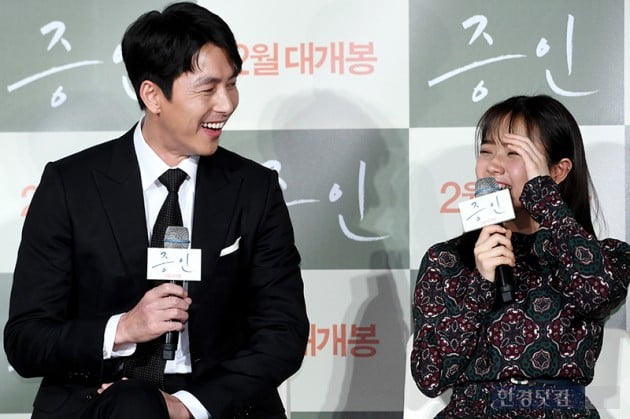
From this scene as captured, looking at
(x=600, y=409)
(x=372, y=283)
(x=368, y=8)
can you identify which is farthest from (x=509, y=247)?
(x=368, y=8)

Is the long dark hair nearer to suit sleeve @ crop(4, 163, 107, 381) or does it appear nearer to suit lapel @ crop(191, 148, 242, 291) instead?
suit lapel @ crop(191, 148, 242, 291)

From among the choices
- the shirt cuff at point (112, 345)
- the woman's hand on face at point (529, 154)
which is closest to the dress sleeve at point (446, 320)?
the woman's hand on face at point (529, 154)

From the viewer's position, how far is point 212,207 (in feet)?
7.36

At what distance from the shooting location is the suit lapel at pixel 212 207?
7.23 ft

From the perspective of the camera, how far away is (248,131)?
3.01m

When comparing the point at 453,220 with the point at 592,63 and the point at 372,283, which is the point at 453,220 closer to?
the point at 372,283

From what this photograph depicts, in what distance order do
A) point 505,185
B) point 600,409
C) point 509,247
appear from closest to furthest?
point 509,247 → point 505,185 → point 600,409

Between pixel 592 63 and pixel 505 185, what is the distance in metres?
0.91

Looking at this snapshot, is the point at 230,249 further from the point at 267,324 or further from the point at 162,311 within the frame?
the point at 162,311

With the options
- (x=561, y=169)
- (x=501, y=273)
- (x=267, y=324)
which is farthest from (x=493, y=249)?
(x=267, y=324)

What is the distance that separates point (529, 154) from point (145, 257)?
91 cm

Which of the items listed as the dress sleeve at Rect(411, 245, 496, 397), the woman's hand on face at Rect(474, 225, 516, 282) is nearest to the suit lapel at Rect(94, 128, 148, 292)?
the dress sleeve at Rect(411, 245, 496, 397)

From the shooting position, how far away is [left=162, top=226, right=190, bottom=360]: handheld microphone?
1.99 m

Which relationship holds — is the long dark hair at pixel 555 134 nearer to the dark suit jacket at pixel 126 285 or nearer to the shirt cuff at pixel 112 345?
the dark suit jacket at pixel 126 285
